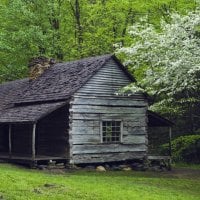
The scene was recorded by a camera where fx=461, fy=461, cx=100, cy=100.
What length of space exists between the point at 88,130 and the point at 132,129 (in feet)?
10.7

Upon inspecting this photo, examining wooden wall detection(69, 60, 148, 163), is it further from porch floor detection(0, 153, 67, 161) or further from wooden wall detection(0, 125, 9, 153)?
wooden wall detection(0, 125, 9, 153)

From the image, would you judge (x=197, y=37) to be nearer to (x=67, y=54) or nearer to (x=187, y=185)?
(x=187, y=185)

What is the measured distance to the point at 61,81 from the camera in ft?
87.2

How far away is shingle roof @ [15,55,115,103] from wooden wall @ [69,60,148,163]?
1.35ft

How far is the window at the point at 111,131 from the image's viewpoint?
2628 centimetres

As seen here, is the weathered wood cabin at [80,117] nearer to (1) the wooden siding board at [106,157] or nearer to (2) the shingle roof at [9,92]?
(1) the wooden siding board at [106,157]

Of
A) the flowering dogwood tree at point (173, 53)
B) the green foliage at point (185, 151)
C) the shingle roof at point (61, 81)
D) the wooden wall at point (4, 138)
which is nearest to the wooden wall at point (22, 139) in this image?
the wooden wall at point (4, 138)

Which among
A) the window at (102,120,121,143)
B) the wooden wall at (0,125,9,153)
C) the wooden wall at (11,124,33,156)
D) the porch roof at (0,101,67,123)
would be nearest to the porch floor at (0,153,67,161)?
the wooden wall at (11,124,33,156)

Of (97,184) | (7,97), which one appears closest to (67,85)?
(7,97)

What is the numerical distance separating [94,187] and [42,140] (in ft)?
31.0

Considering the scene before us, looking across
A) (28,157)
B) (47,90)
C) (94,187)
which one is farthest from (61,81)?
(94,187)

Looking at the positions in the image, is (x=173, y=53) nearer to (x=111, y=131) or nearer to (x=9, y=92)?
(x=111, y=131)

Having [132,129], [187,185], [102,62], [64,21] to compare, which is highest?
[64,21]

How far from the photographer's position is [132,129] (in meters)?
27.2
